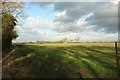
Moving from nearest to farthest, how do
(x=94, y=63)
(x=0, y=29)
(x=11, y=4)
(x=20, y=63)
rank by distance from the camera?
(x=94, y=63) < (x=20, y=63) < (x=0, y=29) < (x=11, y=4)

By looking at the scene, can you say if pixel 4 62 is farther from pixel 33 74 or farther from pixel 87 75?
pixel 87 75

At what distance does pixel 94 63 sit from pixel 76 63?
1.89 meters

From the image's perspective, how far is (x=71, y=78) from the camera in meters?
19.1

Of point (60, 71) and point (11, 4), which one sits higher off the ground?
point (11, 4)

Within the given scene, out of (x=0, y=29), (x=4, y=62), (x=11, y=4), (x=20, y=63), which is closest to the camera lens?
(x=20, y=63)

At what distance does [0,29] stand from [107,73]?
17.4 meters

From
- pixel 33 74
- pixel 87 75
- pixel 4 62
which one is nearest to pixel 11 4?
pixel 4 62

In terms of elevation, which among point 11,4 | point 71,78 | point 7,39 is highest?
point 11,4

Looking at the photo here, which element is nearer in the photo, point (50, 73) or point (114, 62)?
point (50, 73)

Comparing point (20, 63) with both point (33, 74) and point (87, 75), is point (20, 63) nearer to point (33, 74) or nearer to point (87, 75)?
point (33, 74)

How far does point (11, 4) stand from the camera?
115 ft

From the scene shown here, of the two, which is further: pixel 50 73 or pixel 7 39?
pixel 7 39

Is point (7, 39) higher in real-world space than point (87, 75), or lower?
higher

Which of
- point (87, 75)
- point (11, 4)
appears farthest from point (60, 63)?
point (11, 4)
